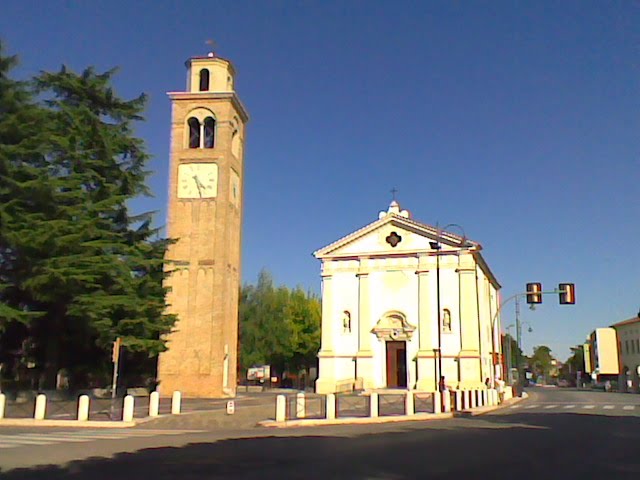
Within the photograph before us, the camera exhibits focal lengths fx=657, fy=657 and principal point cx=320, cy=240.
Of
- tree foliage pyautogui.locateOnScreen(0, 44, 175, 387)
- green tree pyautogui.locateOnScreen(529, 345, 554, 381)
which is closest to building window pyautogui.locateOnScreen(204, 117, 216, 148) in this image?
tree foliage pyautogui.locateOnScreen(0, 44, 175, 387)

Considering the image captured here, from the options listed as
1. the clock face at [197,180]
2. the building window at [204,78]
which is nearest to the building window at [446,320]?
the clock face at [197,180]

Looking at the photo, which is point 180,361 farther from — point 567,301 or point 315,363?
point 315,363

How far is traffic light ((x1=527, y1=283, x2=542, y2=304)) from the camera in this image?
27375 millimetres

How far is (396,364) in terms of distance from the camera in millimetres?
47281

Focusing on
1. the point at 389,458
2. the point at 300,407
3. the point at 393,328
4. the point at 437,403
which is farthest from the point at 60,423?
the point at 393,328

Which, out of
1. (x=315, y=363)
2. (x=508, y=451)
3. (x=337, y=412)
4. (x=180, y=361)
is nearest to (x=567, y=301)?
(x=337, y=412)

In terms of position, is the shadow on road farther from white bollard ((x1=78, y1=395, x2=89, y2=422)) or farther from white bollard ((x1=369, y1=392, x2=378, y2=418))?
white bollard ((x1=78, y1=395, x2=89, y2=422))

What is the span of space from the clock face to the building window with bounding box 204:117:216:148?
1859 millimetres

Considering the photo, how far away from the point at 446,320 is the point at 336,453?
114 feet

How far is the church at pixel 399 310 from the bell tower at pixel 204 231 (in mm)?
8275

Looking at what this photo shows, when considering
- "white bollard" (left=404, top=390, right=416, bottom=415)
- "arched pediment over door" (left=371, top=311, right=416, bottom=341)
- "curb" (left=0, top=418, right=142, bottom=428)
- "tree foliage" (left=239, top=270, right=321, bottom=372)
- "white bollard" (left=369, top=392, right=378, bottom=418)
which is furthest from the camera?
"tree foliage" (left=239, top=270, right=321, bottom=372)

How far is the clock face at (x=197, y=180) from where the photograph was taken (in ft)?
137

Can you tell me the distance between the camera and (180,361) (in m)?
39.8

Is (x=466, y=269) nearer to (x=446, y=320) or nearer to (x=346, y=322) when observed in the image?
(x=446, y=320)
